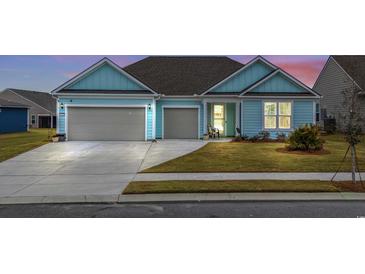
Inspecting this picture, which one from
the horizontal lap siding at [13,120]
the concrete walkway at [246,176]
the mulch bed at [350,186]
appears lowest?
the mulch bed at [350,186]

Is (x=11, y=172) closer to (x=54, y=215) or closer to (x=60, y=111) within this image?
(x=54, y=215)

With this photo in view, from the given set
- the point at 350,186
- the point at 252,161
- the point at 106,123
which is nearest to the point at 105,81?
the point at 106,123

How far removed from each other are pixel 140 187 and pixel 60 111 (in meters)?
14.6

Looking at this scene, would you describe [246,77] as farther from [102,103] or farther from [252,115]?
[102,103]

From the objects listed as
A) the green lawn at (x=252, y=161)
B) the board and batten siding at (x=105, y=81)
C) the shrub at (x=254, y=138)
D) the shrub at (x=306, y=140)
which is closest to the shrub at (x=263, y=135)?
the shrub at (x=254, y=138)

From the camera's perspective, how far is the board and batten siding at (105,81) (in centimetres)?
2195

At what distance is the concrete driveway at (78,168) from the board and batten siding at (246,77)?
6.05 m

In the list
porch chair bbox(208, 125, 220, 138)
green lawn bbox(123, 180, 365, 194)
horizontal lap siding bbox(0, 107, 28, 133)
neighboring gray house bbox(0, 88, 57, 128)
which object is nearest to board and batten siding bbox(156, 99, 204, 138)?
porch chair bbox(208, 125, 220, 138)

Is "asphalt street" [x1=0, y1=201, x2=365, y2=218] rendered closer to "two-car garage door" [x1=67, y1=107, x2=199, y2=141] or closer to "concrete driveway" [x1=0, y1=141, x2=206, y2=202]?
"concrete driveway" [x1=0, y1=141, x2=206, y2=202]

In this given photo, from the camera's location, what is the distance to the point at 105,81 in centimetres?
2205

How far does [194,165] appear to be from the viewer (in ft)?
43.1

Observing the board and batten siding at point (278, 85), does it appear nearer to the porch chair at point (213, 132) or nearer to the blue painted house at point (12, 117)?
the porch chair at point (213, 132)

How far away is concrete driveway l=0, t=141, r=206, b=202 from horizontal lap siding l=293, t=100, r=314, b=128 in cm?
753

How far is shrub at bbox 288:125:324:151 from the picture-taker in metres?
16.5
